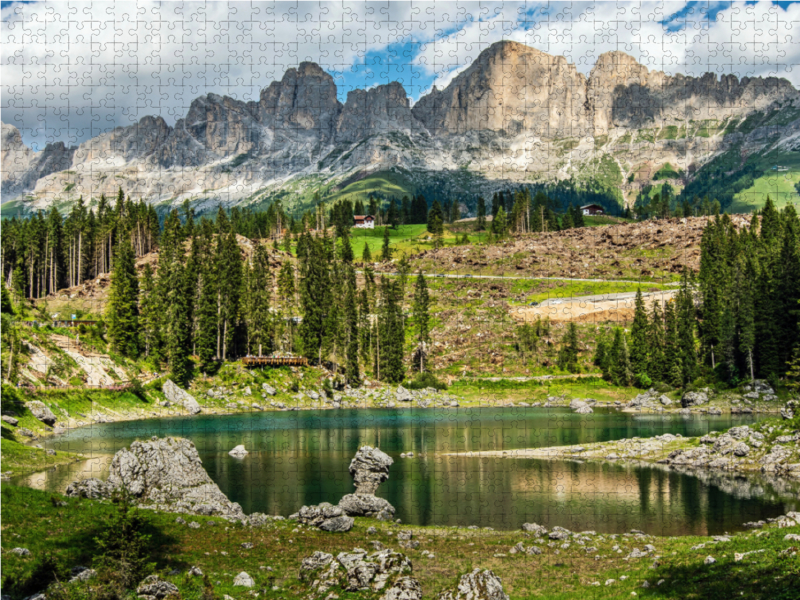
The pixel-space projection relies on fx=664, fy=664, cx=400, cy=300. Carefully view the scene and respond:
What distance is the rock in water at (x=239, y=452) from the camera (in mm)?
49566

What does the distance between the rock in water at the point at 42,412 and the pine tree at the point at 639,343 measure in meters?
86.7

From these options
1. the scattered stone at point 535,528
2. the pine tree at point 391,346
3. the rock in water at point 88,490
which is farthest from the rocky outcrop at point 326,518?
the pine tree at point 391,346

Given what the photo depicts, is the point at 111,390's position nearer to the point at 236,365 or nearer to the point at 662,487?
the point at 236,365

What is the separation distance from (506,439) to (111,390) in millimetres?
42983

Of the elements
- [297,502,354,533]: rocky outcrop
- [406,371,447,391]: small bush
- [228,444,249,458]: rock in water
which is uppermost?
[297,502,354,533]: rocky outcrop

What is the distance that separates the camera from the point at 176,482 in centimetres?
3403

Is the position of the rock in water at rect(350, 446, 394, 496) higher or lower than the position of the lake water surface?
higher

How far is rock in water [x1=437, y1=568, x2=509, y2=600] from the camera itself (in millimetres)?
16781

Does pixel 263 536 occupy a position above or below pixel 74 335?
below

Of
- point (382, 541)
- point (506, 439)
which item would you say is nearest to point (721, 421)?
point (506, 439)

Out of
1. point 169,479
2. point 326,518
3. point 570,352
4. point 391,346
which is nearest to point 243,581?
point 326,518

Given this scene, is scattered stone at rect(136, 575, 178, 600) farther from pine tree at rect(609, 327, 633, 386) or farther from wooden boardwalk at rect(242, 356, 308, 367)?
pine tree at rect(609, 327, 633, 386)

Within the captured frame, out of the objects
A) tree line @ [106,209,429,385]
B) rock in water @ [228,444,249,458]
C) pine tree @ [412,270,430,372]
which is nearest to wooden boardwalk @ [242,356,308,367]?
tree line @ [106,209,429,385]

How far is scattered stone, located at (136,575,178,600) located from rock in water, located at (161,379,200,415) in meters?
63.6
